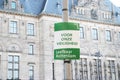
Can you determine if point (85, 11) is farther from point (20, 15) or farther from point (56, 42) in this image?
point (56, 42)

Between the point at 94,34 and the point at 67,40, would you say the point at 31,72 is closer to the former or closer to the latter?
the point at 94,34

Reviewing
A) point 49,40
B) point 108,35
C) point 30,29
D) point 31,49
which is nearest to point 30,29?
point 30,29

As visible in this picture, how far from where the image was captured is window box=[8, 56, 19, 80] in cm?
3061

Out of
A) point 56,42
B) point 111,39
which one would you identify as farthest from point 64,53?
point 111,39

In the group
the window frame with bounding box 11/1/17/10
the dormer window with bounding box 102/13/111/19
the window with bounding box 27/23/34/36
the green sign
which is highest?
the window frame with bounding box 11/1/17/10

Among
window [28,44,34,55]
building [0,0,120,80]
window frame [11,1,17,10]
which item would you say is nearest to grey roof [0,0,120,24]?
building [0,0,120,80]

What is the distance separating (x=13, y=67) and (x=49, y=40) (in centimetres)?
547

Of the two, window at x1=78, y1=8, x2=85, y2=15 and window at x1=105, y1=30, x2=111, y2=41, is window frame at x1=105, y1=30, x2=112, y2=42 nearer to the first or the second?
window at x1=105, y1=30, x2=111, y2=41

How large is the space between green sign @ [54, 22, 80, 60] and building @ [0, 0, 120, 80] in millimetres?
24386

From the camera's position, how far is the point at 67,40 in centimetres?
672

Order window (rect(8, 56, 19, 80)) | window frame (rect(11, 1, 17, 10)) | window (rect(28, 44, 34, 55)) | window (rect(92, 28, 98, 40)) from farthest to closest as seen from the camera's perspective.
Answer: window (rect(92, 28, 98, 40)) < window (rect(28, 44, 34, 55)) < window frame (rect(11, 1, 17, 10)) < window (rect(8, 56, 19, 80))

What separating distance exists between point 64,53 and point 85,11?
3021 centimetres

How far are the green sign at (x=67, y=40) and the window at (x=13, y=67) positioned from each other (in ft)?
81.0

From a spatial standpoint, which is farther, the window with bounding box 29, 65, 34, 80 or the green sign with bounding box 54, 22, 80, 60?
the window with bounding box 29, 65, 34, 80
